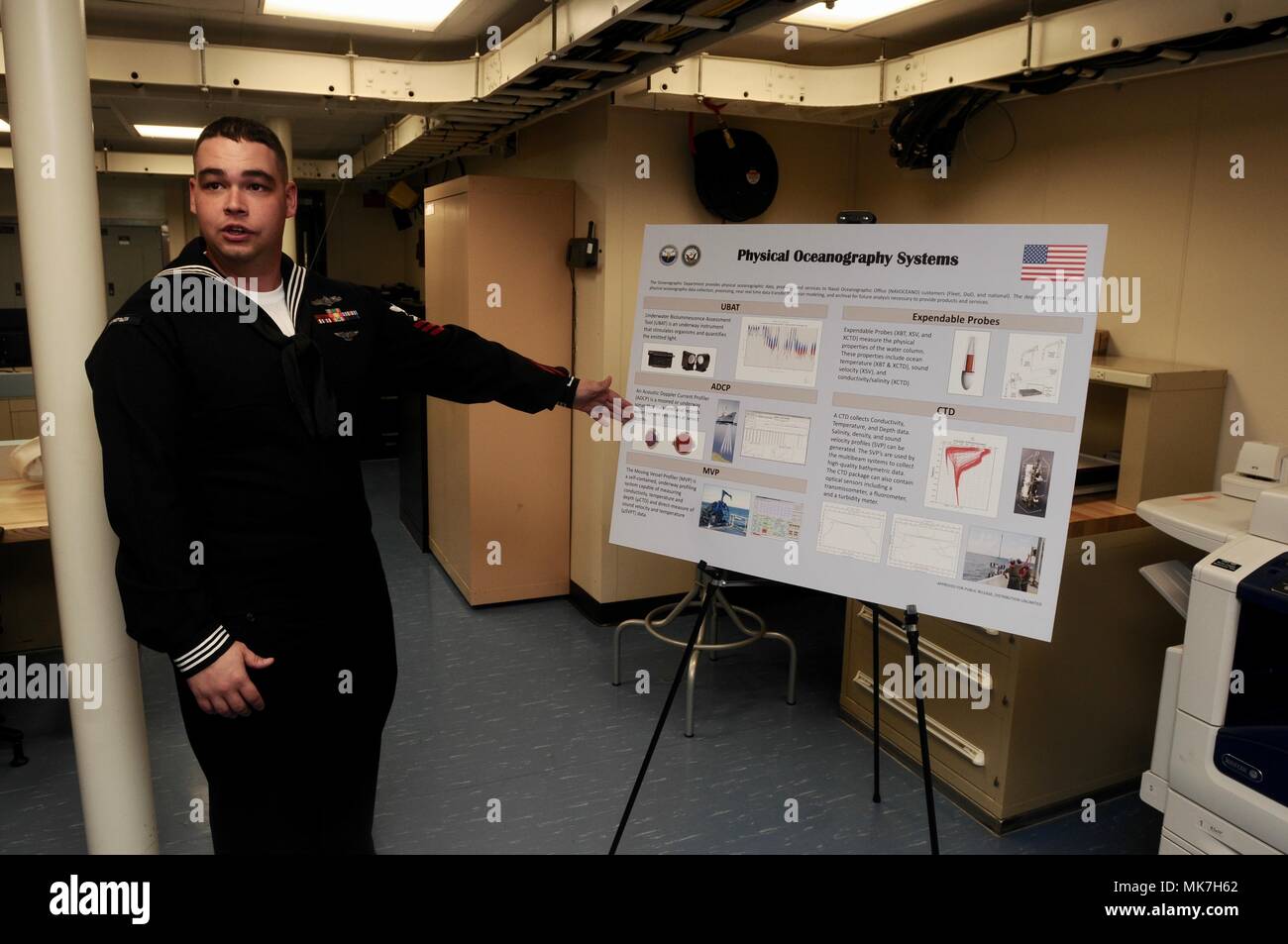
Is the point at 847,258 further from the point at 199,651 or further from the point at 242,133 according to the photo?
the point at 199,651

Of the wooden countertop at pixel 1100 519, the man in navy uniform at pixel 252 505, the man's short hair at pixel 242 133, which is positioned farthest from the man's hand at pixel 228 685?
the wooden countertop at pixel 1100 519

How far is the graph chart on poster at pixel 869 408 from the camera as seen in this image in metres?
1.89

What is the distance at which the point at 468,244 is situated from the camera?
13.7 feet

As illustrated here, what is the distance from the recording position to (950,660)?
9.58ft

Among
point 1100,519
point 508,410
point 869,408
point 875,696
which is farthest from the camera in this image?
point 508,410

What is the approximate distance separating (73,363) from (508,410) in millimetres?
2438

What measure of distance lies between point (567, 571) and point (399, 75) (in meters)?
2.39

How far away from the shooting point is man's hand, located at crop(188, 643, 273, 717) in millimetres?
1683

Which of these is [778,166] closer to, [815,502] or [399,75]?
[399,75]

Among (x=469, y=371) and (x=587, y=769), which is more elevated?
(x=469, y=371)

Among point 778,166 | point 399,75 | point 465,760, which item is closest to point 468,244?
point 399,75

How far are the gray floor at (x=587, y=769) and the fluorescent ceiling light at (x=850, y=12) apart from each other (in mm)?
2536

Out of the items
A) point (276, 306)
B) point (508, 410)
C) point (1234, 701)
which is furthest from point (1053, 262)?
point (508, 410)

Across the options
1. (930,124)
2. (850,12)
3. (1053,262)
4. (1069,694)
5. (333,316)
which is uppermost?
(850,12)
